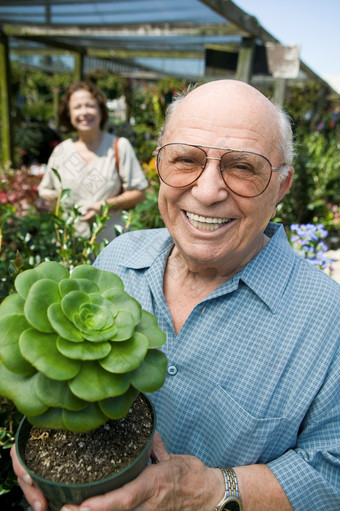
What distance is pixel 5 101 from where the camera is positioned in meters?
6.50

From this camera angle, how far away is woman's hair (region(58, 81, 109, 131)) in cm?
328

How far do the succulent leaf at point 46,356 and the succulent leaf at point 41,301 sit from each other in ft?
0.06

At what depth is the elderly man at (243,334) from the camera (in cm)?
107

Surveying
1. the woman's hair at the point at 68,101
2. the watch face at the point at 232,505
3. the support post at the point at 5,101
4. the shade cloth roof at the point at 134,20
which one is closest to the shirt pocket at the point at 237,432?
the watch face at the point at 232,505

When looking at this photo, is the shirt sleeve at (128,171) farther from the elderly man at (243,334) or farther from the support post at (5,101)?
the support post at (5,101)

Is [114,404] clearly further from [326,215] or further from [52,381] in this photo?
[326,215]

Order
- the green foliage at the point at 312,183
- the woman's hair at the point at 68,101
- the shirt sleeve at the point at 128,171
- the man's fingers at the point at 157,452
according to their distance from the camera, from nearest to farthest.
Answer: the man's fingers at the point at 157,452 < the shirt sleeve at the point at 128,171 < the woman's hair at the point at 68,101 < the green foliage at the point at 312,183

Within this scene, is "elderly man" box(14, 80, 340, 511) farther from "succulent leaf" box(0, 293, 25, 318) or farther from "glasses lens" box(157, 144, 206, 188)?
"succulent leaf" box(0, 293, 25, 318)

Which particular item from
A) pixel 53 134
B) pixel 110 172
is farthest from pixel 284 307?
pixel 53 134

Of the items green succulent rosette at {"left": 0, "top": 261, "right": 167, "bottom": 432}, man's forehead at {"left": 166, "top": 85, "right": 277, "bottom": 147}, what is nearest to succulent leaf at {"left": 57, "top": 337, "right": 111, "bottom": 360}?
green succulent rosette at {"left": 0, "top": 261, "right": 167, "bottom": 432}

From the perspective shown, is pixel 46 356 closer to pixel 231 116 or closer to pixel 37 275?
pixel 37 275

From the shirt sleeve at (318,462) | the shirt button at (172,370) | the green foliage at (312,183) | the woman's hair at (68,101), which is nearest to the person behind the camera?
the shirt sleeve at (318,462)

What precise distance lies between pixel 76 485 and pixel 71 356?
0.89 feet

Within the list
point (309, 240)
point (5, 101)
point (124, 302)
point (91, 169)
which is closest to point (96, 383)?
point (124, 302)
